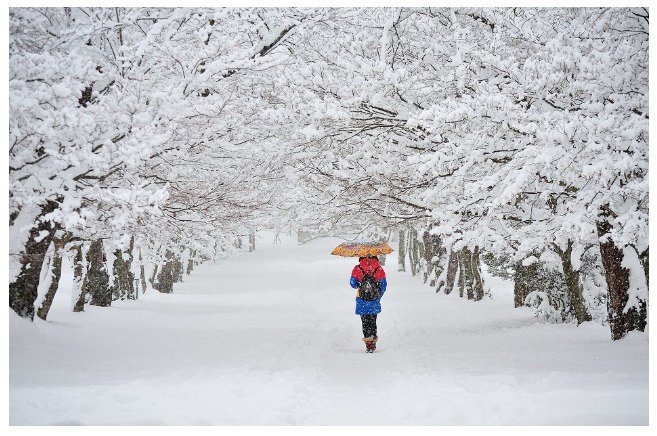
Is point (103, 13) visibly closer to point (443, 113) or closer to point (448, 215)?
point (443, 113)

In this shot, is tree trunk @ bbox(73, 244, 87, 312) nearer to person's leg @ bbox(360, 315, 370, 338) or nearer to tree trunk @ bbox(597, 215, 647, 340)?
person's leg @ bbox(360, 315, 370, 338)

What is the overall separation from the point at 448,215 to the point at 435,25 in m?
3.32

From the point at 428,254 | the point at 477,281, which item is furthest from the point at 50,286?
the point at 428,254

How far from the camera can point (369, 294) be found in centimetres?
952

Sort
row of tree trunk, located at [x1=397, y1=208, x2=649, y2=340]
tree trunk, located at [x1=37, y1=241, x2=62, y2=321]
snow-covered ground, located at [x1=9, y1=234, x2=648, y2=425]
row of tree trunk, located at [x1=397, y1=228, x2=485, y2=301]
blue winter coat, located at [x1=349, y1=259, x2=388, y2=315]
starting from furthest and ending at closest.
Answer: row of tree trunk, located at [x1=397, y1=228, x2=485, y2=301] < tree trunk, located at [x1=37, y1=241, x2=62, y2=321] < blue winter coat, located at [x1=349, y1=259, x2=388, y2=315] < row of tree trunk, located at [x1=397, y1=208, x2=649, y2=340] < snow-covered ground, located at [x1=9, y1=234, x2=648, y2=425]

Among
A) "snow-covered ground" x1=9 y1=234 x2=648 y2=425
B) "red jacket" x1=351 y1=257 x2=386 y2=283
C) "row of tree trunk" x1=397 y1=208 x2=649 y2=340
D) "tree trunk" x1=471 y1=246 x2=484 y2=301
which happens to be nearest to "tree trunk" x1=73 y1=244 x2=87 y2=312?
"snow-covered ground" x1=9 y1=234 x2=648 y2=425

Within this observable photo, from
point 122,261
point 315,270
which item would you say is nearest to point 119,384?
point 122,261

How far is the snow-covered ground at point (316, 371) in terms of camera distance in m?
5.22

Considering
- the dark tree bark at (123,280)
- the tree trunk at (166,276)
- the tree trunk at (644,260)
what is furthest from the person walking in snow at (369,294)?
the tree trunk at (166,276)

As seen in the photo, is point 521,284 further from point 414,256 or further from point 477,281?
point 414,256

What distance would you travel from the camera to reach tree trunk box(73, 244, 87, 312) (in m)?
13.1

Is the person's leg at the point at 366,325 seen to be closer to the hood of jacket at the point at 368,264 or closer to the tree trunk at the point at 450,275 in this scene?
the hood of jacket at the point at 368,264

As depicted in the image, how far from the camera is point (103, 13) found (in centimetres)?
823

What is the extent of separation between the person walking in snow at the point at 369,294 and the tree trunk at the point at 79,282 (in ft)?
22.8
